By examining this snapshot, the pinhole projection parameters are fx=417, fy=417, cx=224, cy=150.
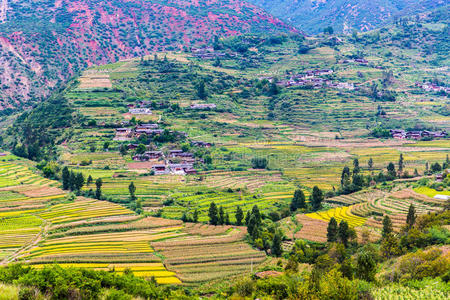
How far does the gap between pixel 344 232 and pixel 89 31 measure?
5374 inches

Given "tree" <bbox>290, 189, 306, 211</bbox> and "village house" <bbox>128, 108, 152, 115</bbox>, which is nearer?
"tree" <bbox>290, 189, 306, 211</bbox>

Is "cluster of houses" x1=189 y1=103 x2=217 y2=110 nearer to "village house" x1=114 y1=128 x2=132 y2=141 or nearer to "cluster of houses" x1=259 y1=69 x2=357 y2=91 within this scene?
"village house" x1=114 y1=128 x2=132 y2=141

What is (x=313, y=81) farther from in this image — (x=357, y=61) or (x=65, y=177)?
(x=65, y=177)

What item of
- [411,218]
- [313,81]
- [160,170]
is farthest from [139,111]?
[411,218]

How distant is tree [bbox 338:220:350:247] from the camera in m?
39.0

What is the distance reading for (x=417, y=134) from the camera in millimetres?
86938

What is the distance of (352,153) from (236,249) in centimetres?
4614

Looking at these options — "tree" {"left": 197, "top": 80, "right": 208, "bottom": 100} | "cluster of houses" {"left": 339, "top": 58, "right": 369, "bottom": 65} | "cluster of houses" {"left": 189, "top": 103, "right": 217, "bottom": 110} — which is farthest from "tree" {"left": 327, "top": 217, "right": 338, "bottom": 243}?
"cluster of houses" {"left": 339, "top": 58, "right": 369, "bottom": 65}

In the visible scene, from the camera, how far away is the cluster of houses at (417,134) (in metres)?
86.4

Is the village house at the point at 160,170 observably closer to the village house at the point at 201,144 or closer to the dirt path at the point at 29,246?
the village house at the point at 201,144

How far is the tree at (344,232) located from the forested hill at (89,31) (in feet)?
334

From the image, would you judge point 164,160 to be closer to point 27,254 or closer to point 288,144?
point 288,144

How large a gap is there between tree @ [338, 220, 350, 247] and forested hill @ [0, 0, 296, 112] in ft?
334

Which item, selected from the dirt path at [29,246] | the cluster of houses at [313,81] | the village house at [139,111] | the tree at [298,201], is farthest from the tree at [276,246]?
the cluster of houses at [313,81]
